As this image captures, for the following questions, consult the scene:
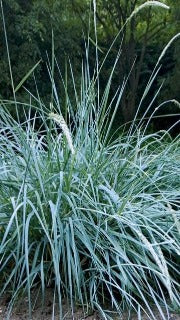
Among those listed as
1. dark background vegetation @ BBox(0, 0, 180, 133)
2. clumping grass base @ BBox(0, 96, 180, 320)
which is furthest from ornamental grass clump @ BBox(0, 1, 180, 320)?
dark background vegetation @ BBox(0, 0, 180, 133)

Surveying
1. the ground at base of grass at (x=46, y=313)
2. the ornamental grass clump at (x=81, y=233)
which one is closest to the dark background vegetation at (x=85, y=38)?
the ornamental grass clump at (x=81, y=233)

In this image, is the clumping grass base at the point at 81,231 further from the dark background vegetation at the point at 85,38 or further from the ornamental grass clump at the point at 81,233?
the dark background vegetation at the point at 85,38

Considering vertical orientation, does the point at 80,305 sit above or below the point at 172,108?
above

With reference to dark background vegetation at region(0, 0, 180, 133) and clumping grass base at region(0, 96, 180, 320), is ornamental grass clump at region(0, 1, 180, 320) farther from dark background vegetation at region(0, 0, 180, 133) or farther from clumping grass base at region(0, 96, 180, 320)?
dark background vegetation at region(0, 0, 180, 133)

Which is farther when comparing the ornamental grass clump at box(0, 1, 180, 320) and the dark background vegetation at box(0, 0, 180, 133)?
the dark background vegetation at box(0, 0, 180, 133)

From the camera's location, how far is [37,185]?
2.64 m

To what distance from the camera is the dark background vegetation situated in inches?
331

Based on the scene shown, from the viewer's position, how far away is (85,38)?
7988 millimetres

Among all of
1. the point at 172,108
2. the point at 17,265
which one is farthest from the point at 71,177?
the point at 172,108

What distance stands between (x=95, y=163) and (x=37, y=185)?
1.28 feet

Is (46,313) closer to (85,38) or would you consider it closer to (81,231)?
(81,231)

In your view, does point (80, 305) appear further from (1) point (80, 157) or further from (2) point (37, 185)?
(1) point (80, 157)

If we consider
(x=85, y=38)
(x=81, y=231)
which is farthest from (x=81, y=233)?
(x=85, y=38)

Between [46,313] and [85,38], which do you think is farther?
[85,38]
